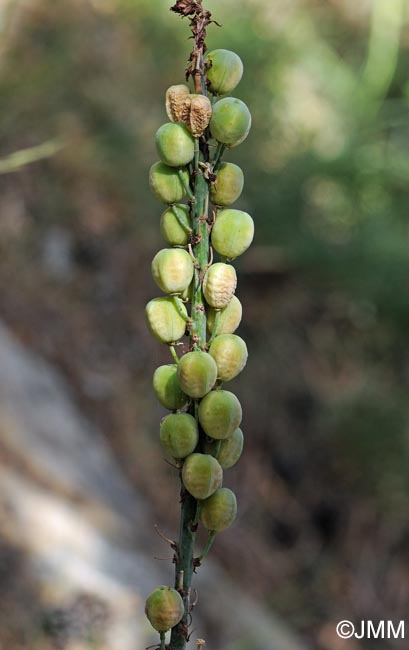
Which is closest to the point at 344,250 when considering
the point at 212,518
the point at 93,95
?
the point at 93,95

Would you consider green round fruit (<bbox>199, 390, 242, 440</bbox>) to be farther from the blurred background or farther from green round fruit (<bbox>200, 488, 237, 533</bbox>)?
the blurred background

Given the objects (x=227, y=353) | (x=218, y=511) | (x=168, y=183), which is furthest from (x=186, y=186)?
(x=218, y=511)

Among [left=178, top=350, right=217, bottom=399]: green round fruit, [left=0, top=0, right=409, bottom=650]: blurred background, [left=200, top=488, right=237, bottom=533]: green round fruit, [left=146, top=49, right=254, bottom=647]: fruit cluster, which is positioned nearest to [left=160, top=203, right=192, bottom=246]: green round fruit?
[left=146, top=49, right=254, bottom=647]: fruit cluster

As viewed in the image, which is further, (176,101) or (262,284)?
(262,284)

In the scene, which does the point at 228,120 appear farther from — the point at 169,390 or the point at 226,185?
the point at 169,390

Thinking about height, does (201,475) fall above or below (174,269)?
below

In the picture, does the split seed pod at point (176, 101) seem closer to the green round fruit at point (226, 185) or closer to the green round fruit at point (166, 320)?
Answer: the green round fruit at point (226, 185)

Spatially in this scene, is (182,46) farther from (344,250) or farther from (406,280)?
(406,280)
